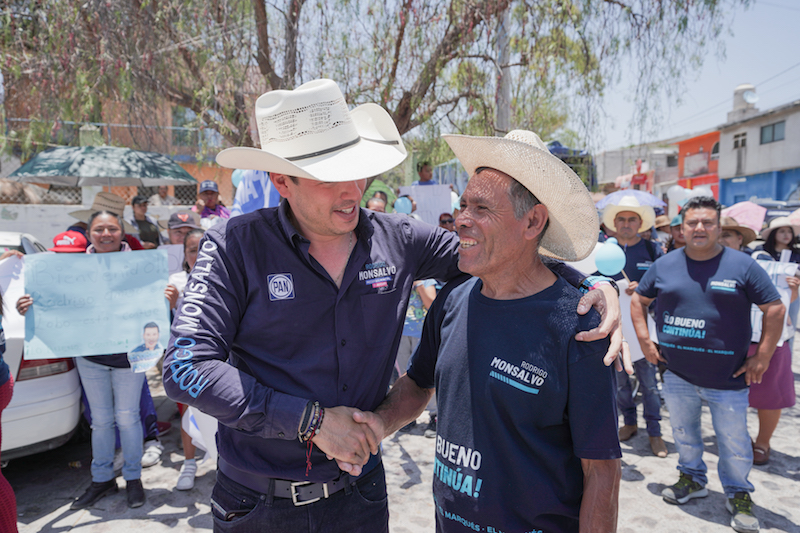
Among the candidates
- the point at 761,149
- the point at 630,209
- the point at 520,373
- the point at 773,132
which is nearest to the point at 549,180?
the point at 520,373

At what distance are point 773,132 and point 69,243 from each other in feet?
121

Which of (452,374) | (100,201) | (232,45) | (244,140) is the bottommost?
(452,374)

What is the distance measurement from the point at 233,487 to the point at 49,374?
2909mm

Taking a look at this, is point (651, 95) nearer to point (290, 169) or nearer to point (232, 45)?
point (232, 45)

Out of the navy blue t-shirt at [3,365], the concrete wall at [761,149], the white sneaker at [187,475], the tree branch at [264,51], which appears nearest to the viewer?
the navy blue t-shirt at [3,365]

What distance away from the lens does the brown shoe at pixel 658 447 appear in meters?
4.78

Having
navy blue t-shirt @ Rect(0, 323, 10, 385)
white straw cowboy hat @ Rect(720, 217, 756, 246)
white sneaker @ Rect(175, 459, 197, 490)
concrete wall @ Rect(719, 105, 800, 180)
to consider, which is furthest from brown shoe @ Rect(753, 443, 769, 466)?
concrete wall @ Rect(719, 105, 800, 180)

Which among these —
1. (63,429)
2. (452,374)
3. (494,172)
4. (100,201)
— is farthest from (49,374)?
(494,172)

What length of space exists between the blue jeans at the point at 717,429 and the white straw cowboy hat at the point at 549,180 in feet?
9.01

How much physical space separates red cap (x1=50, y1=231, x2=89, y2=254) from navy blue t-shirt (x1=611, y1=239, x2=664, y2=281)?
5.00 meters

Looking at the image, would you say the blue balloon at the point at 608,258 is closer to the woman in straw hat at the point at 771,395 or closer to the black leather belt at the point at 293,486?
the woman in straw hat at the point at 771,395

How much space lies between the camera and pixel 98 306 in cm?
385

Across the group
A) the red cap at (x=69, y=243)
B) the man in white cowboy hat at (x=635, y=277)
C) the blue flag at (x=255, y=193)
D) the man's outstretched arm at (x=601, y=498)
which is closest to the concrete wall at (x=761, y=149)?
the man in white cowboy hat at (x=635, y=277)

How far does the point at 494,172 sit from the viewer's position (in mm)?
1760
